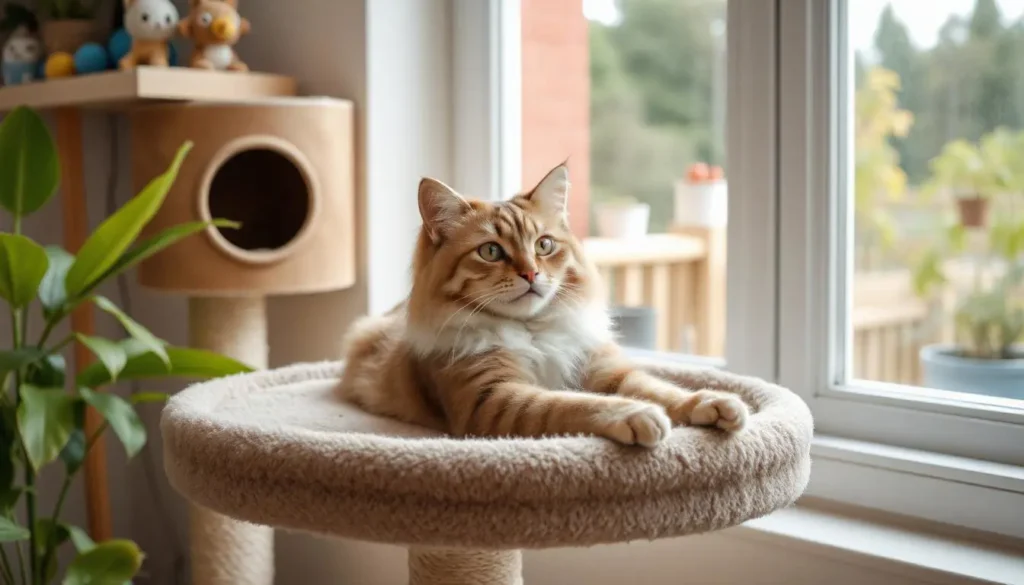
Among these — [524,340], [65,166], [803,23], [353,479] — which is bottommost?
[353,479]

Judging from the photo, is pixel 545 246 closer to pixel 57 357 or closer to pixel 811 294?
pixel 811 294

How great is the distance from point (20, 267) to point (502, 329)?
2.73 ft

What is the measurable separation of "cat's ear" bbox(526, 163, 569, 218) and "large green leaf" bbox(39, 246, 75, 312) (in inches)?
34.0

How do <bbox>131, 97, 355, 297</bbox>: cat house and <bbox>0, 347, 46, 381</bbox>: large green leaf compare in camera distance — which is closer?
<bbox>0, 347, 46, 381</bbox>: large green leaf

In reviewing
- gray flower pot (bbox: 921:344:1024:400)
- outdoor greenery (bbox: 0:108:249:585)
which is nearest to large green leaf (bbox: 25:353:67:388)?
outdoor greenery (bbox: 0:108:249:585)

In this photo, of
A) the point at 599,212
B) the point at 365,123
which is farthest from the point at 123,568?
the point at 599,212

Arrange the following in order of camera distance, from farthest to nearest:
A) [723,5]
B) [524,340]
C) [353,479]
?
1. [723,5]
2. [524,340]
3. [353,479]

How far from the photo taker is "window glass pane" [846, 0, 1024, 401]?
1.62 meters

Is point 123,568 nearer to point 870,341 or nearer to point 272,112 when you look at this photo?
point 272,112

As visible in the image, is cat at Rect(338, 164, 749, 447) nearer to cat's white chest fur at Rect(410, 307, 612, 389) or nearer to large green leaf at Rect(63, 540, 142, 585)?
cat's white chest fur at Rect(410, 307, 612, 389)

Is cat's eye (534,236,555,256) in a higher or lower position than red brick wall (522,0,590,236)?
lower

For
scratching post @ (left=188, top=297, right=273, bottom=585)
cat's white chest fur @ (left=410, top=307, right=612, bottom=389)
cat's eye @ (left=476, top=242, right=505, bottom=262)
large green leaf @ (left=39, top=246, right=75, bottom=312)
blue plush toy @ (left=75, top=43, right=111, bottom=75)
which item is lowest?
scratching post @ (left=188, top=297, right=273, bottom=585)

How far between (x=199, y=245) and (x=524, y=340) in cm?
82

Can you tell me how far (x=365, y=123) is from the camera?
6.74ft
